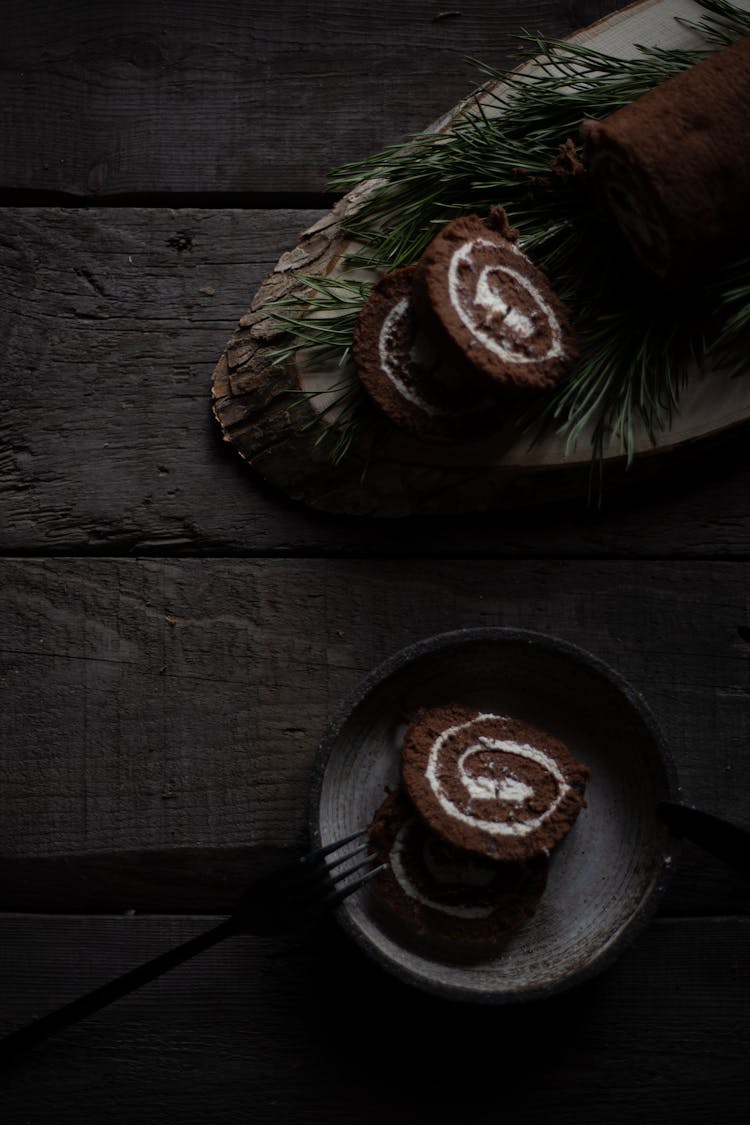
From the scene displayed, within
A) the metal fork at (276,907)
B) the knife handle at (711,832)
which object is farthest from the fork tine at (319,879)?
the knife handle at (711,832)

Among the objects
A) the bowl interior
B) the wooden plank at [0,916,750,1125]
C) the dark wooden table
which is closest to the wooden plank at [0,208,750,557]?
the dark wooden table

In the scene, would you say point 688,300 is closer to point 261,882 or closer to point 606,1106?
point 261,882

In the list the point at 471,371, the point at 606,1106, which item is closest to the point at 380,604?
the point at 471,371

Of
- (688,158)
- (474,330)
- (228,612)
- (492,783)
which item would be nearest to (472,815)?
(492,783)

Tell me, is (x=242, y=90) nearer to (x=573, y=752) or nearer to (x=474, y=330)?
(x=474, y=330)

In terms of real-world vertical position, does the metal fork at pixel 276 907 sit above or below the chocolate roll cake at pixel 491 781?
below

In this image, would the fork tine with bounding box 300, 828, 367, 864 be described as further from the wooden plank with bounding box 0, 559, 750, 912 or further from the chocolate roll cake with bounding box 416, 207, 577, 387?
the chocolate roll cake with bounding box 416, 207, 577, 387

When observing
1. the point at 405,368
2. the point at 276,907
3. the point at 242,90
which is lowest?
the point at 276,907

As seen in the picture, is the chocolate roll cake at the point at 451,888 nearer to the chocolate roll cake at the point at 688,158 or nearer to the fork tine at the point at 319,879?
the fork tine at the point at 319,879
